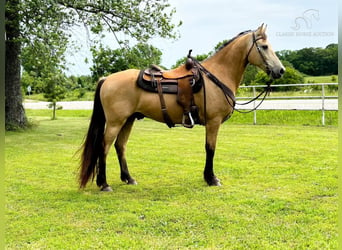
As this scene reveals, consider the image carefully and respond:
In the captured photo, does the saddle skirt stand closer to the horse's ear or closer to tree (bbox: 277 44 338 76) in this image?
the horse's ear

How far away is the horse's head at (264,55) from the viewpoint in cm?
426

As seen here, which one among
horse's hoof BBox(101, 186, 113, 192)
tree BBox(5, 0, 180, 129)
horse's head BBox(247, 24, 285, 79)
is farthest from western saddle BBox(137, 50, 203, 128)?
tree BBox(5, 0, 180, 129)

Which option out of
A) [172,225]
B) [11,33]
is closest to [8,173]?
[172,225]

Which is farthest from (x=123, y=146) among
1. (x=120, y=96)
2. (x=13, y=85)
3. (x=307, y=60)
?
(x=307, y=60)

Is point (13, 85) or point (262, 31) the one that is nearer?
point (262, 31)

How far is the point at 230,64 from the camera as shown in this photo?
4645 mm

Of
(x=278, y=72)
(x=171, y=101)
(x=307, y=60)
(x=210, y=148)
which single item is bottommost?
(x=210, y=148)

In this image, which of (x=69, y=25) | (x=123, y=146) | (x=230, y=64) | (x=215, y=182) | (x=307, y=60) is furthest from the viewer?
(x=307, y=60)

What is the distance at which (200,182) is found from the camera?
4.70 metres

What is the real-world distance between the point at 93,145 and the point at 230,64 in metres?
2.07

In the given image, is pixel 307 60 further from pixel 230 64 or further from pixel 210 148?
pixel 210 148

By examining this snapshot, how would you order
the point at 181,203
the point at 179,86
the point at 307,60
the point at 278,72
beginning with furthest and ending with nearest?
1. the point at 307,60
2. the point at 179,86
3. the point at 278,72
4. the point at 181,203

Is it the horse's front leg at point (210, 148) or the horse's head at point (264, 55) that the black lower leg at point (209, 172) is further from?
the horse's head at point (264, 55)

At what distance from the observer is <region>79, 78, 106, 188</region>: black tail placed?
14.2 feet
